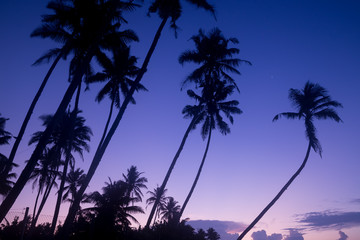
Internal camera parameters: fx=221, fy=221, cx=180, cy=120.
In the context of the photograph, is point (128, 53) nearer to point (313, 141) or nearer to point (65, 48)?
point (65, 48)

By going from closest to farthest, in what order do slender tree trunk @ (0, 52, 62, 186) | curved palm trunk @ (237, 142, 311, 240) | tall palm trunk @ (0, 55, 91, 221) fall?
1. tall palm trunk @ (0, 55, 91, 221)
2. slender tree trunk @ (0, 52, 62, 186)
3. curved palm trunk @ (237, 142, 311, 240)

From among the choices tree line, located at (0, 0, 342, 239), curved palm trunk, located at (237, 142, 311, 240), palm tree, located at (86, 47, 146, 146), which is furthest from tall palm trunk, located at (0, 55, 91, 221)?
curved palm trunk, located at (237, 142, 311, 240)

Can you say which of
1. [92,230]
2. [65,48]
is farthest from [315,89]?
[92,230]

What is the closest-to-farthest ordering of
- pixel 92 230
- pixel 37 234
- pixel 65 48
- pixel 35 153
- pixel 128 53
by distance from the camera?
pixel 35 153, pixel 65 48, pixel 92 230, pixel 128 53, pixel 37 234

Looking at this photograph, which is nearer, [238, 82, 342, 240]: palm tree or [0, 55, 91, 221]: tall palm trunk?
[0, 55, 91, 221]: tall palm trunk

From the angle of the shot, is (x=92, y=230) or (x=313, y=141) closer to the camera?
(x=92, y=230)

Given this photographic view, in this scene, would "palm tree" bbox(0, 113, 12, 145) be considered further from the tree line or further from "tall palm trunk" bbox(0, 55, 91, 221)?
"tall palm trunk" bbox(0, 55, 91, 221)

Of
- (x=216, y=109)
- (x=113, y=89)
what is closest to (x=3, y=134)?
(x=113, y=89)

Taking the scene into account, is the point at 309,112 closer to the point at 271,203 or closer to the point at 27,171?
the point at 271,203

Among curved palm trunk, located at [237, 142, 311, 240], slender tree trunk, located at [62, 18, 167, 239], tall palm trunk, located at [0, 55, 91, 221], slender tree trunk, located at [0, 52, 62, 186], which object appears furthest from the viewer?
curved palm trunk, located at [237, 142, 311, 240]

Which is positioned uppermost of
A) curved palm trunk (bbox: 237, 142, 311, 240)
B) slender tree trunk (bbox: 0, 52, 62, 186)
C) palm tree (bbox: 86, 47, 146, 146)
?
palm tree (bbox: 86, 47, 146, 146)

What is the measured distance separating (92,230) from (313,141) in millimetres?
18757

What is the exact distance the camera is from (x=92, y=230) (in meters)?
16.8

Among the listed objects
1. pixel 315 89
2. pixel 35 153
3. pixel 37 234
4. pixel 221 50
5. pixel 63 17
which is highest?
pixel 221 50
